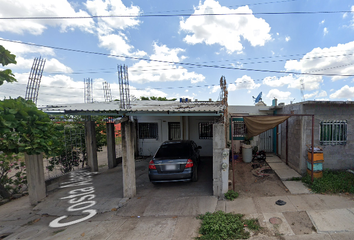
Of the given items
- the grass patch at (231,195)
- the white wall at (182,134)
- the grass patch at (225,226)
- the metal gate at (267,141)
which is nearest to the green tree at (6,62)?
the grass patch at (225,226)

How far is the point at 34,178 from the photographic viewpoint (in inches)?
210

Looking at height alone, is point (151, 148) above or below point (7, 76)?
below

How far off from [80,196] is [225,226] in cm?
470

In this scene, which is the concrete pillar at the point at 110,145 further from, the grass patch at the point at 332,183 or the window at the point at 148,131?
the grass patch at the point at 332,183

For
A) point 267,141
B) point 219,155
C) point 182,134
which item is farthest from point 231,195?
point 267,141

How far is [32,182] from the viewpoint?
17.3 feet

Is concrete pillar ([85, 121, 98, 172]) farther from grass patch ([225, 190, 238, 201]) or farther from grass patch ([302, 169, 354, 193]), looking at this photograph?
grass patch ([302, 169, 354, 193])

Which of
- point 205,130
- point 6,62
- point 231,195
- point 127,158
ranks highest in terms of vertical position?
point 6,62

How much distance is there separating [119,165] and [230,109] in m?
6.99

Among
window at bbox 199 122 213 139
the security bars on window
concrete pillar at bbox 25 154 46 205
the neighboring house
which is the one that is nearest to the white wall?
window at bbox 199 122 213 139

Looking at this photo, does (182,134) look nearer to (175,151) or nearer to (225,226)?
A: (175,151)

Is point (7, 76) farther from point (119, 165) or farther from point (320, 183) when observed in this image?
point (320, 183)

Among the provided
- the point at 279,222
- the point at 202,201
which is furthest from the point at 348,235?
the point at 202,201

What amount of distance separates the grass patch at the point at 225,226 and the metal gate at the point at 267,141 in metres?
6.65
